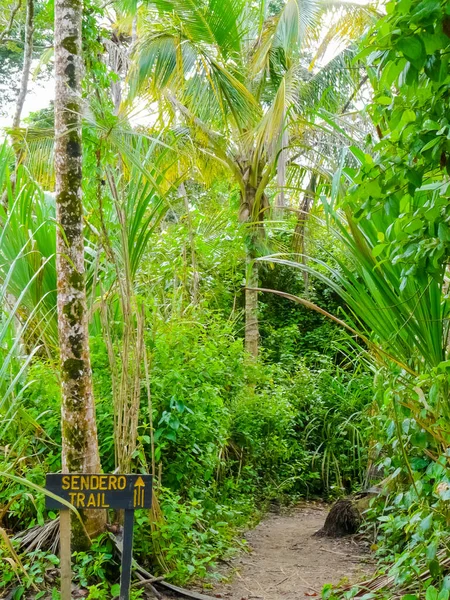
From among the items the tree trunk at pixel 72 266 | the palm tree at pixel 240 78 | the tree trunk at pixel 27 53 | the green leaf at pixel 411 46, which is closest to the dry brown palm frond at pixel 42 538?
the tree trunk at pixel 72 266

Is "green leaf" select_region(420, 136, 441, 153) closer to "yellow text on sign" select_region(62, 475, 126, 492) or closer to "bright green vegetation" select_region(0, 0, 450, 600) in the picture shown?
"bright green vegetation" select_region(0, 0, 450, 600)

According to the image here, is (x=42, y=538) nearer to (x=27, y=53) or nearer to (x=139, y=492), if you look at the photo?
(x=139, y=492)

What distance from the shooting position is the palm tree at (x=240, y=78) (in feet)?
23.2

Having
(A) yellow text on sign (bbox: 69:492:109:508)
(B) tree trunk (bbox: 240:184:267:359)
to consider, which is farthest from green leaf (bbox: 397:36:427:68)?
(B) tree trunk (bbox: 240:184:267:359)

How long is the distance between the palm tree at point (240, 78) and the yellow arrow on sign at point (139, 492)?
4145 millimetres

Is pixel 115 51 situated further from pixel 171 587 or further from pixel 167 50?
pixel 171 587

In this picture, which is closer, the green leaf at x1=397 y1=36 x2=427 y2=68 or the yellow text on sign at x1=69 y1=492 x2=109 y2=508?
the green leaf at x1=397 y1=36 x2=427 y2=68

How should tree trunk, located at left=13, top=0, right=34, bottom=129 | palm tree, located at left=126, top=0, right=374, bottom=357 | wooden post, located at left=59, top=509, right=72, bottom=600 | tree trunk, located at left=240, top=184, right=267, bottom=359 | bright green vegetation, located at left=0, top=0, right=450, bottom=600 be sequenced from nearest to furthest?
bright green vegetation, located at left=0, top=0, right=450, bottom=600, wooden post, located at left=59, top=509, right=72, bottom=600, tree trunk, located at left=13, top=0, right=34, bottom=129, palm tree, located at left=126, top=0, right=374, bottom=357, tree trunk, located at left=240, top=184, right=267, bottom=359

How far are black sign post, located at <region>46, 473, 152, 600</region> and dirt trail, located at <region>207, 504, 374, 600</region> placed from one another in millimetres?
1028

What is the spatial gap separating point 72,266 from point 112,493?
3.47 ft

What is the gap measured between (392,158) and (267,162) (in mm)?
5979

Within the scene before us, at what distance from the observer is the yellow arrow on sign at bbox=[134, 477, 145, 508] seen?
278cm

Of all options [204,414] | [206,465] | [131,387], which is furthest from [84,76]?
[206,465]

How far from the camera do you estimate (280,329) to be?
8.98 meters
